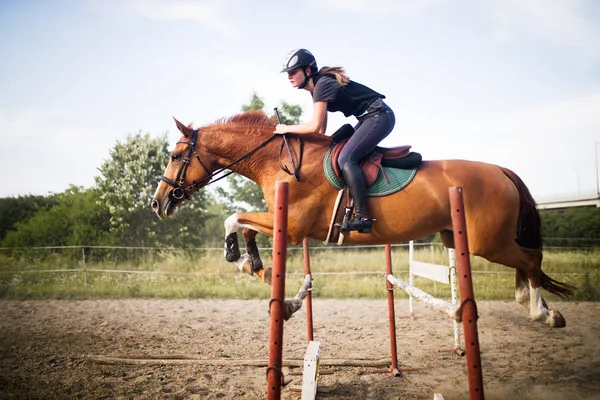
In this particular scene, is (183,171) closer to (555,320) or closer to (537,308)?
(537,308)

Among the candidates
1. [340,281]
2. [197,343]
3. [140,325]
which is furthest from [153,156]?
[197,343]

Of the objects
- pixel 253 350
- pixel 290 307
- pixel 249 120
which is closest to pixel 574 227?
pixel 253 350

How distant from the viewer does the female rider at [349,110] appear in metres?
3.21

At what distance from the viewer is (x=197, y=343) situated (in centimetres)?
604

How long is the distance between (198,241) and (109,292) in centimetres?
786

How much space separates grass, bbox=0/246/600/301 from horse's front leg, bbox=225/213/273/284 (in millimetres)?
6626

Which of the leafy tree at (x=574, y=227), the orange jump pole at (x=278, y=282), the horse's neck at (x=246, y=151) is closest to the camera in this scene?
the orange jump pole at (x=278, y=282)

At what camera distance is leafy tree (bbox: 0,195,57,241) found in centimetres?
2184

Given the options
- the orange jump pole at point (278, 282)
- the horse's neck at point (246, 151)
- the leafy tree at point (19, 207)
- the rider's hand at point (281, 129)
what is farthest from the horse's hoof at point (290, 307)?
the leafy tree at point (19, 207)

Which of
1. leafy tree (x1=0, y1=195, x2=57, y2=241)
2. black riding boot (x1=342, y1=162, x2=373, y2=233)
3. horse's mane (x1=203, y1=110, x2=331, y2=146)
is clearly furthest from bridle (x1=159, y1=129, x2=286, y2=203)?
leafy tree (x1=0, y1=195, x2=57, y2=241)

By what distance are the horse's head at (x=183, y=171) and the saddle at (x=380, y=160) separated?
1.26 m

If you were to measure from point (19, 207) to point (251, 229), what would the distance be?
24.3 metres

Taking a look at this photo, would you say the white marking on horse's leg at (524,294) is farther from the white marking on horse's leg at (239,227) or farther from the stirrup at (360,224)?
the white marking on horse's leg at (239,227)

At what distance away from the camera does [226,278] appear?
12.5 metres
